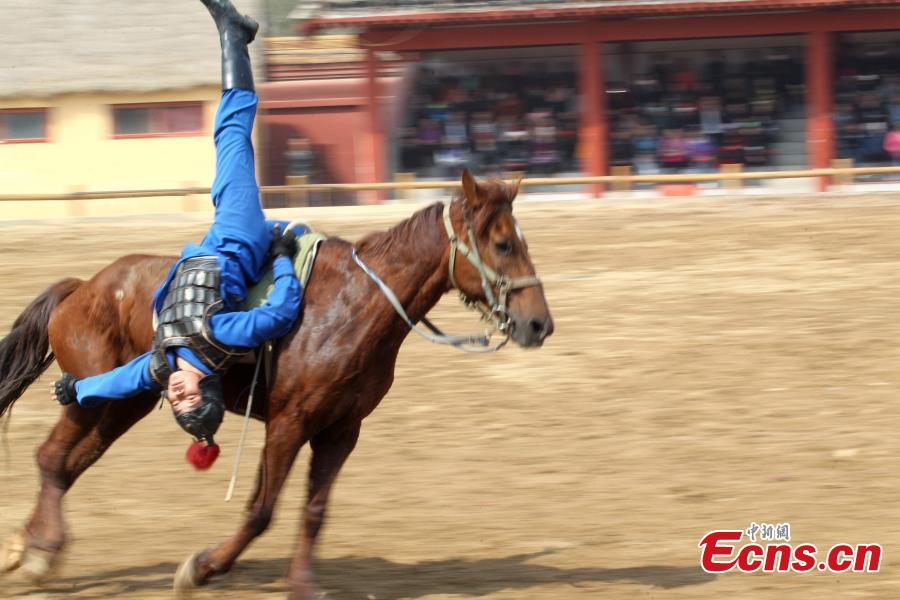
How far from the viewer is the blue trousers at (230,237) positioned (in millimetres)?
5082

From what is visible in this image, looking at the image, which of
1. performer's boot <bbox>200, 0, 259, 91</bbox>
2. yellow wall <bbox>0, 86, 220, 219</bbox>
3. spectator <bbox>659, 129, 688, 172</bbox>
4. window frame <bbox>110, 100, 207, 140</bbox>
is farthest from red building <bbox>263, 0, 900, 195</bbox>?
performer's boot <bbox>200, 0, 259, 91</bbox>

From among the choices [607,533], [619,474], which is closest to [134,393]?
[607,533]

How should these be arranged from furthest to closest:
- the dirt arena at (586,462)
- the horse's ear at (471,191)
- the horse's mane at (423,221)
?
the dirt arena at (586,462) → the horse's mane at (423,221) → the horse's ear at (471,191)

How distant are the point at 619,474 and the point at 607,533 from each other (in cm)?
93

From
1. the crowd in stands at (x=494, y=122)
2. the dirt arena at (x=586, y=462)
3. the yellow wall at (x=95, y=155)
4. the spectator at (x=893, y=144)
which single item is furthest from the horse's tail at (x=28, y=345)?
the yellow wall at (x=95, y=155)

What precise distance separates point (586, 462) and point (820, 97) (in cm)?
1425

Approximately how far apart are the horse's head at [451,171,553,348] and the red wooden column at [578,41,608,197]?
15.2 metres

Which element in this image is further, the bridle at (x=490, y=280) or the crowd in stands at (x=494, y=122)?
the crowd in stands at (x=494, y=122)

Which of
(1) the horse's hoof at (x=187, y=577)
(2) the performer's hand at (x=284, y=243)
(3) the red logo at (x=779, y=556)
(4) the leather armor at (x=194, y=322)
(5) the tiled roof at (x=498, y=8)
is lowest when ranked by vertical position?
(3) the red logo at (x=779, y=556)

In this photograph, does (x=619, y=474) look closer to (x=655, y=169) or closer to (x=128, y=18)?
(x=655, y=169)

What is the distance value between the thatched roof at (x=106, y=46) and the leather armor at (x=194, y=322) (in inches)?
727

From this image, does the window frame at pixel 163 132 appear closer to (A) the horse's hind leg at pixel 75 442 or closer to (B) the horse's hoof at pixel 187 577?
(A) the horse's hind leg at pixel 75 442

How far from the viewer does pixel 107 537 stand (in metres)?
6.11

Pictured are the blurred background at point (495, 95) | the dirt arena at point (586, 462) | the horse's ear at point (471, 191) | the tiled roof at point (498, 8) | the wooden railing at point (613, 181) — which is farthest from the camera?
the blurred background at point (495, 95)
